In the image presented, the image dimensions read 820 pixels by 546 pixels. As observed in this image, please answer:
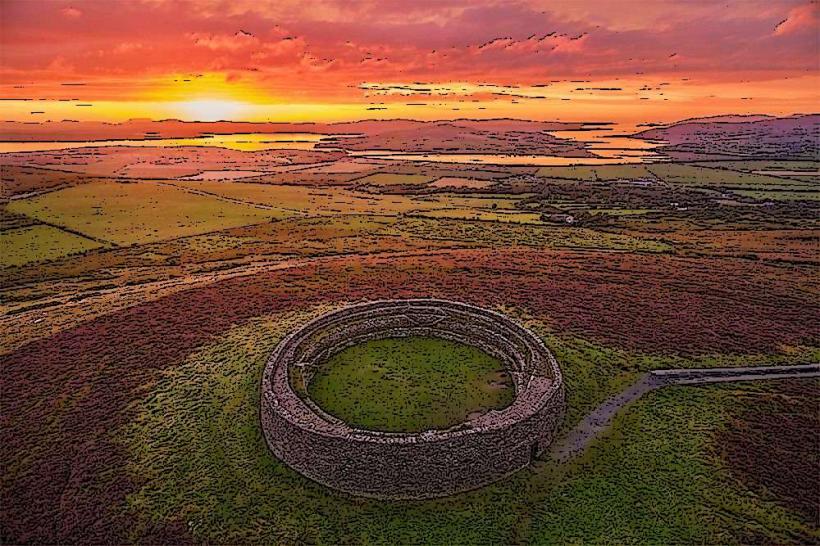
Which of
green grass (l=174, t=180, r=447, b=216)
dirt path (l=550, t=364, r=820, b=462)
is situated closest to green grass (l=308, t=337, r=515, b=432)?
dirt path (l=550, t=364, r=820, b=462)

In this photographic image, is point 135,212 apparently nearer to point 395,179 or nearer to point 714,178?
point 395,179

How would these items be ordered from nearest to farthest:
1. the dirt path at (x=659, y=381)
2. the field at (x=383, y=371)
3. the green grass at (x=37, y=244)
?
the field at (x=383, y=371) → the dirt path at (x=659, y=381) → the green grass at (x=37, y=244)

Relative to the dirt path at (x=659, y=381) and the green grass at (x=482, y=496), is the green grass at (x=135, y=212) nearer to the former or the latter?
the green grass at (x=482, y=496)

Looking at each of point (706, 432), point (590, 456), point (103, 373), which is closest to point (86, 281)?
point (103, 373)

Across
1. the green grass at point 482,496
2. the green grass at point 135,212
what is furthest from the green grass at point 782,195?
the green grass at point 135,212

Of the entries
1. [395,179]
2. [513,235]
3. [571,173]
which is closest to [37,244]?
[513,235]

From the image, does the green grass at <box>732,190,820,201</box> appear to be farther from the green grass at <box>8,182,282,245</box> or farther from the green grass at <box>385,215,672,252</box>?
the green grass at <box>8,182,282,245</box>
